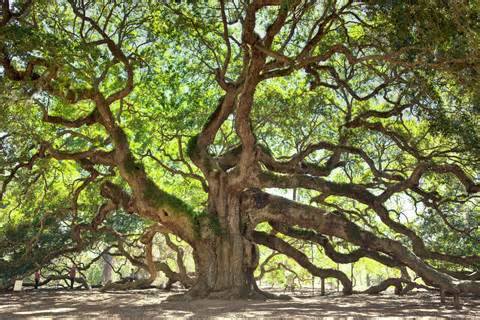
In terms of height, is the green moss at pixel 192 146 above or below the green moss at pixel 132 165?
above

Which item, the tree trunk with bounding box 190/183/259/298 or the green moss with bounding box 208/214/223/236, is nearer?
the tree trunk with bounding box 190/183/259/298

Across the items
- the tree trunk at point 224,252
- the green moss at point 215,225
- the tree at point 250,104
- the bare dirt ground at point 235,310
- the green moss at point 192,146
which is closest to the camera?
the bare dirt ground at point 235,310

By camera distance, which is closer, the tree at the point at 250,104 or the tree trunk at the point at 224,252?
the tree at the point at 250,104

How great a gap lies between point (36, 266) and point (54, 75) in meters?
13.8

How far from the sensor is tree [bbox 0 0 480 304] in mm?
8320

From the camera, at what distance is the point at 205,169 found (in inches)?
476

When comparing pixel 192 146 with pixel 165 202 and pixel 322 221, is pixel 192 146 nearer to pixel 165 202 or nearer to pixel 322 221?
pixel 165 202

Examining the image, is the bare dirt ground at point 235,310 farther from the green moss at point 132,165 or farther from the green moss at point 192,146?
the green moss at point 192,146

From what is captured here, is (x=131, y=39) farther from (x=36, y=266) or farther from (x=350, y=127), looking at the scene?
(x=36, y=266)

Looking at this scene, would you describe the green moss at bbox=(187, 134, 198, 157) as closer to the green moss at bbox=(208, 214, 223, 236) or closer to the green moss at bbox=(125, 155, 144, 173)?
the green moss at bbox=(125, 155, 144, 173)

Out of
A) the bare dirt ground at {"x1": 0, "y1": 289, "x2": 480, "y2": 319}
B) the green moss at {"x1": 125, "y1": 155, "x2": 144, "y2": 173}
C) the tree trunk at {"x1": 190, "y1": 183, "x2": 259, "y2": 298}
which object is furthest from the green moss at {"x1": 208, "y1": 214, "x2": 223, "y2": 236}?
the green moss at {"x1": 125, "y1": 155, "x2": 144, "y2": 173}

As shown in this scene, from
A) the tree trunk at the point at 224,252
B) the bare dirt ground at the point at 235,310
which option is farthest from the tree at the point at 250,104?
the bare dirt ground at the point at 235,310

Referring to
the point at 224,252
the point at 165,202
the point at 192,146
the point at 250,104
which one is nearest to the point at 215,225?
the point at 224,252

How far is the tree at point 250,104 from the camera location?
8.32 metres
